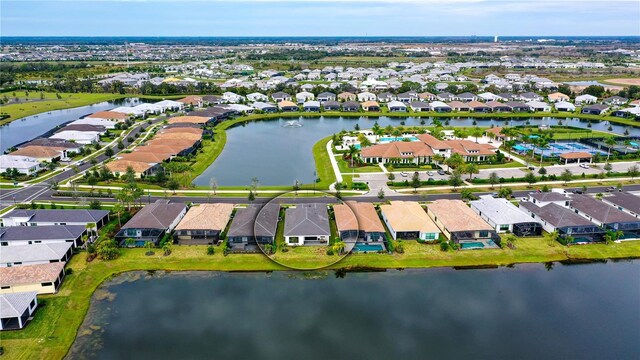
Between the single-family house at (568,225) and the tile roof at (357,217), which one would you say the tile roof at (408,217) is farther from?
the single-family house at (568,225)

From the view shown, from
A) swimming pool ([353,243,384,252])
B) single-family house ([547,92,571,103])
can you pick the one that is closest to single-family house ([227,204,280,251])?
swimming pool ([353,243,384,252])

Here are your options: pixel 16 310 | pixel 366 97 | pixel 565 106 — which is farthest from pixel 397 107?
pixel 16 310

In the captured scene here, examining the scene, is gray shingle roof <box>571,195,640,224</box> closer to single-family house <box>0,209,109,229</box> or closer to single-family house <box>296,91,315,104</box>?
single-family house <box>0,209,109,229</box>

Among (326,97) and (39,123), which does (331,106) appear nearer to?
(326,97)

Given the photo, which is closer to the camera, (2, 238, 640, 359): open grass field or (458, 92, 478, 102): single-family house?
(2, 238, 640, 359): open grass field

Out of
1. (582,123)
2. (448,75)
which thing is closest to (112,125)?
(582,123)

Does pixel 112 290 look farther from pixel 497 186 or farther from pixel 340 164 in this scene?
pixel 497 186
